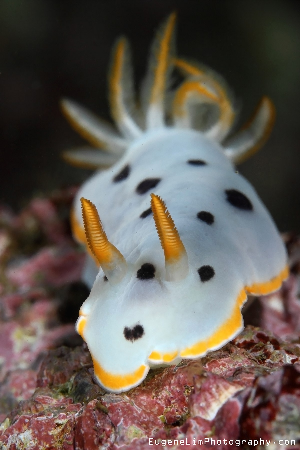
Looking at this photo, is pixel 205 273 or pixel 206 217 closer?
pixel 205 273

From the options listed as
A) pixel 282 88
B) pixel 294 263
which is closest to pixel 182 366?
pixel 294 263

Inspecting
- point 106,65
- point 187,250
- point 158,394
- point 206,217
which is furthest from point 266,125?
point 106,65

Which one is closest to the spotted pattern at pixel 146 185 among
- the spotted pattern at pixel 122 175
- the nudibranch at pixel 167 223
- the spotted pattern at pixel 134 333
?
the nudibranch at pixel 167 223

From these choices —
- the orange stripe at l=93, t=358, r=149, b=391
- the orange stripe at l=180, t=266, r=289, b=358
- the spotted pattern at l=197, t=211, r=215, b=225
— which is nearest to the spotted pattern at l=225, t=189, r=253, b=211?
the spotted pattern at l=197, t=211, r=215, b=225

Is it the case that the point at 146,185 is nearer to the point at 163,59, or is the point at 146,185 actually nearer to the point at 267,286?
the point at 267,286

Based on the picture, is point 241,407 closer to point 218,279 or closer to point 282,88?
point 218,279

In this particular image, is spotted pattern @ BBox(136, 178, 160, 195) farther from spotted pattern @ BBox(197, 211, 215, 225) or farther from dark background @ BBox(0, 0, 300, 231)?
dark background @ BBox(0, 0, 300, 231)
